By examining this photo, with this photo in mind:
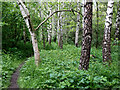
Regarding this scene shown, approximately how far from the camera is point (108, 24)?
8469 mm

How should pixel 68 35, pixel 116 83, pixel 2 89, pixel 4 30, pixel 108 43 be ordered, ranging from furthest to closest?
pixel 68 35
pixel 4 30
pixel 108 43
pixel 2 89
pixel 116 83

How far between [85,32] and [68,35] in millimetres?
18351

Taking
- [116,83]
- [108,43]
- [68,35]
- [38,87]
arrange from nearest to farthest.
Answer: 1. [116,83]
2. [38,87]
3. [108,43]
4. [68,35]

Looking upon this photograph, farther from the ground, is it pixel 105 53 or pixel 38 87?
pixel 105 53

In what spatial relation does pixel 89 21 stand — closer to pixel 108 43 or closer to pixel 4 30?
pixel 108 43

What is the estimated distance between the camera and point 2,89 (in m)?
5.54

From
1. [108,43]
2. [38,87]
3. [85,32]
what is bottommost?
[38,87]

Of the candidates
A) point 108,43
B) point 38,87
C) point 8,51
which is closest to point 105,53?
point 108,43

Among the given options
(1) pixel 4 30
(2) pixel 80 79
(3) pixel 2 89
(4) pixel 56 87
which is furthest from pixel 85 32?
(1) pixel 4 30

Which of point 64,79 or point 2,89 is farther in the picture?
point 2,89

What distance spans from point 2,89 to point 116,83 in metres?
4.84

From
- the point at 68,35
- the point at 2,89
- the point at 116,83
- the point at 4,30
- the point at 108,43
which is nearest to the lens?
the point at 116,83

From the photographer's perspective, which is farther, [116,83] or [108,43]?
[108,43]

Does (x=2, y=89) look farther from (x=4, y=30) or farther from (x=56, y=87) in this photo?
(x=4, y=30)
